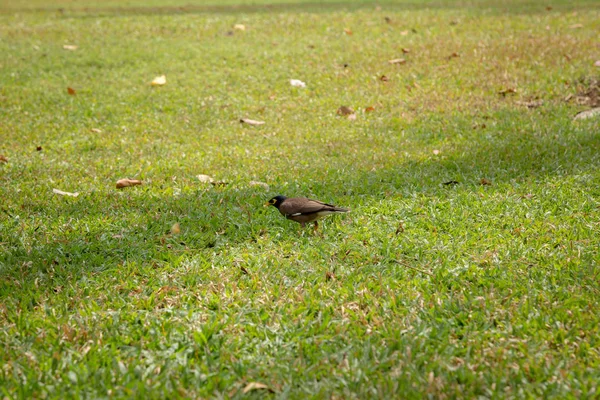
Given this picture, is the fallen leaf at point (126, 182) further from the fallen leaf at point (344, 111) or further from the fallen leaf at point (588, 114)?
the fallen leaf at point (588, 114)

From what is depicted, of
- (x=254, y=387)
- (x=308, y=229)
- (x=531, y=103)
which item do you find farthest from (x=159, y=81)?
(x=254, y=387)

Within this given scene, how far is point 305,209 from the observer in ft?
15.0

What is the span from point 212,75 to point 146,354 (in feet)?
24.2

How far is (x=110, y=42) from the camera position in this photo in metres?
12.1

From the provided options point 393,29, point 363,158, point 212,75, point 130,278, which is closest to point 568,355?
point 130,278

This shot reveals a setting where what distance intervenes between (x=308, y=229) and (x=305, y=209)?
0.29 metres

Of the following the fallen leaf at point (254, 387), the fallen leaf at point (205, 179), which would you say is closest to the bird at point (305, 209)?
the fallen leaf at point (205, 179)

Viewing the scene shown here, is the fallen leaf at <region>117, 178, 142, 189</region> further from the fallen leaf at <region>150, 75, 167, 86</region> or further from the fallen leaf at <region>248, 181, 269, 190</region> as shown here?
the fallen leaf at <region>150, 75, 167, 86</region>

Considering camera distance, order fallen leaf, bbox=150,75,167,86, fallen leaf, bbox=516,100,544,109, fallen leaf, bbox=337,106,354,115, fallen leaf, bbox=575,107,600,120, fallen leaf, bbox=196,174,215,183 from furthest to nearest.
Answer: fallen leaf, bbox=150,75,167,86, fallen leaf, bbox=337,106,354,115, fallen leaf, bbox=516,100,544,109, fallen leaf, bbox=575,107,600,120, fallen leaf, bbox=196,174,215,183

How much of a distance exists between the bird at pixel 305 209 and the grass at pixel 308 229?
14 cm

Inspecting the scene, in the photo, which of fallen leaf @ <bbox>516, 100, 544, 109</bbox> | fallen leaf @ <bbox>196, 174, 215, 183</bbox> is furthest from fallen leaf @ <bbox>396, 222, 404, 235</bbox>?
fallen leaf @ <bbox>516, 100, 544, 109</bbox>

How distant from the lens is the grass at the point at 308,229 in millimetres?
3076

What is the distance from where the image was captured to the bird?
4.55m

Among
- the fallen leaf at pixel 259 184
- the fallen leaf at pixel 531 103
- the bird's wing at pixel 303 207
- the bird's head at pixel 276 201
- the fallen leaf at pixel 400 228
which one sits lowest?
the fallen leaf at pixel 259 184
